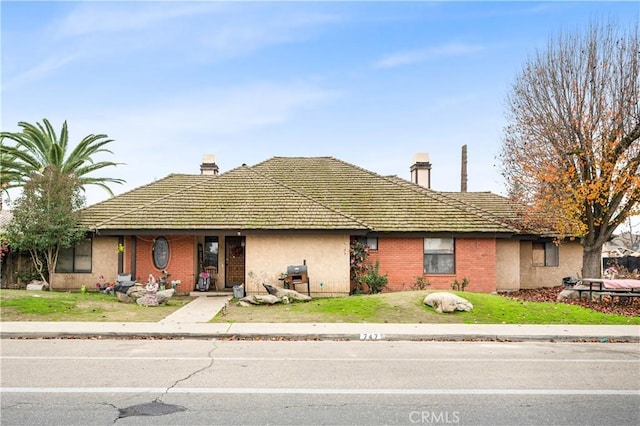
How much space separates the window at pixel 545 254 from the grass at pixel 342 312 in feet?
26.7

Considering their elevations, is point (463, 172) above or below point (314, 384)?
above

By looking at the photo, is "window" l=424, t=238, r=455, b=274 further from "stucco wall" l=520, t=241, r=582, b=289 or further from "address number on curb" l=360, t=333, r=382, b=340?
"address number on curb" l=360, t=333, r=382, b=340

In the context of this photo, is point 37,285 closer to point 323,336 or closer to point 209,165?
point 209,165

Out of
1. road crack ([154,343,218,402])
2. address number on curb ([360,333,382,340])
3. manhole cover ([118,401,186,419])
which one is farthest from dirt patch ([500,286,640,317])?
manhole cover ([118,401,186,419])

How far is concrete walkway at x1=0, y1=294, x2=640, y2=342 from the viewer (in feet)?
41.3

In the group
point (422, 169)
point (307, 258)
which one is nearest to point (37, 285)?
point (307, 258)

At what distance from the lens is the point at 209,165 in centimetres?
3138

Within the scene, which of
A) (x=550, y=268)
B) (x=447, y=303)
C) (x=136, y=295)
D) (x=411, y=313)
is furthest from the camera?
(x=550, y=268)

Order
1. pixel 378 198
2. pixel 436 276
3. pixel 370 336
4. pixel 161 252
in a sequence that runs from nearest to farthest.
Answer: pixel 370 336
pixel 161 252
pixel 436 276
pixel 378 198

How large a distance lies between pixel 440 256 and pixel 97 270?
14432 millimetres

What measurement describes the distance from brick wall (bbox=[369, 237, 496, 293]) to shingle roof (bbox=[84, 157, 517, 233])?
0.72 meters

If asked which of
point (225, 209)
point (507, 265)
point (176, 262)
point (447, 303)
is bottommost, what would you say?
point (447, 303)

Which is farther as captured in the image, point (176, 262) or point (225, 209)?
point (225, 209)

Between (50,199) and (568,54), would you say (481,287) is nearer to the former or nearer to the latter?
(568,54)
